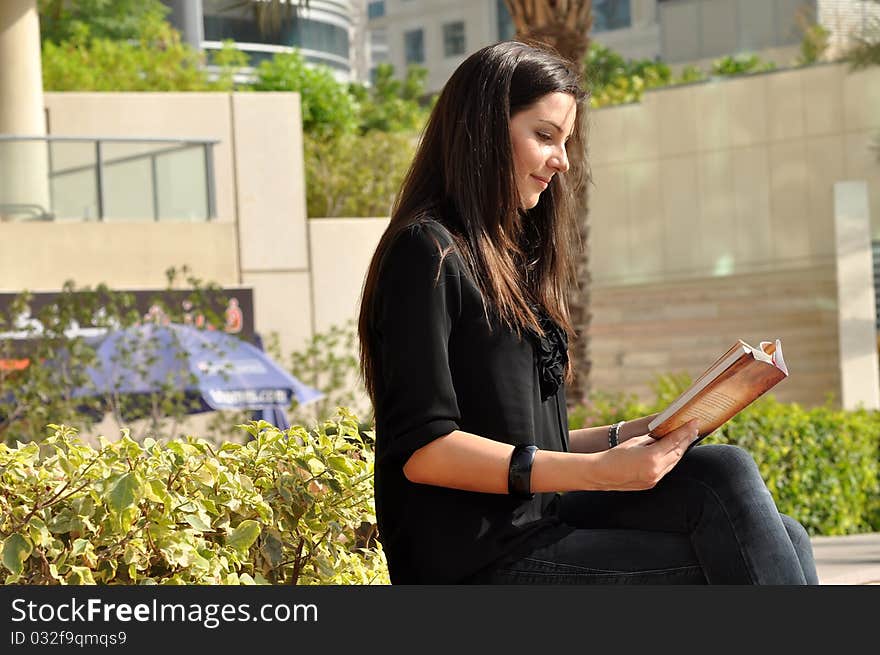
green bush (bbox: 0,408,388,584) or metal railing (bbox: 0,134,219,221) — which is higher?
metal railing (bbox: 0,134,219,221)

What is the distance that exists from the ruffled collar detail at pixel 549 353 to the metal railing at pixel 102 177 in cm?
1432

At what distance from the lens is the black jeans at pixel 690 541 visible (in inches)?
98.0

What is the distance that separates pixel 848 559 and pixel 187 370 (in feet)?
19.4

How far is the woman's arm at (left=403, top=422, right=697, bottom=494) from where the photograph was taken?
2.48 meters

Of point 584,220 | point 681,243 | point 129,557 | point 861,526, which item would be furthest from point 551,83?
point 681,243

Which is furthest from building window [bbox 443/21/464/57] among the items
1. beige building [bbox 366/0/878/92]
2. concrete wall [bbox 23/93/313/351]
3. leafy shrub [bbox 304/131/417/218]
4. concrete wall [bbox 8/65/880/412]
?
concrete wall [bbox 23/93/313/351]

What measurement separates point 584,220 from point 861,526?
3415 mm

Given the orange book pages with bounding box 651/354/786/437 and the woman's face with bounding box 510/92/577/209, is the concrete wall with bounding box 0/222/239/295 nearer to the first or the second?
the woman's face with bounding box 510/92/577/209

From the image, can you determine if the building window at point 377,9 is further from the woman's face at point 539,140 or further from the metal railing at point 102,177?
the woman's face at point 539,140

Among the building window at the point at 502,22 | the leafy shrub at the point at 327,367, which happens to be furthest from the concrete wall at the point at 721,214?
the building window at the point at 502,22

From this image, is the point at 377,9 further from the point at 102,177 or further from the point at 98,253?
the point at 102,177

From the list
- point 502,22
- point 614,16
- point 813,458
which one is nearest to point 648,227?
point 813,458

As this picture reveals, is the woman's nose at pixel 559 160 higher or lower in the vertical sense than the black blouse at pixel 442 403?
higher

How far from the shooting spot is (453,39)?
5531cm
